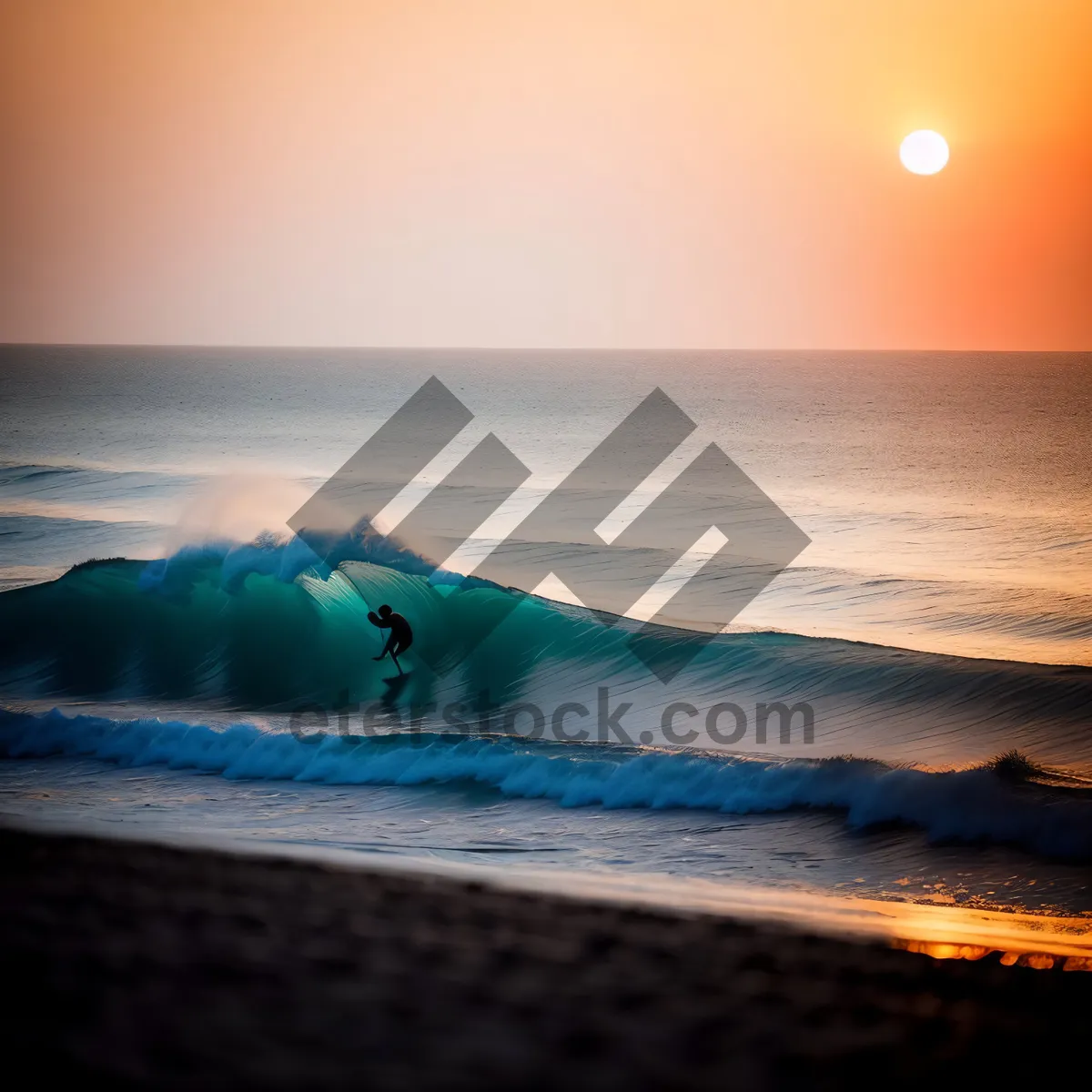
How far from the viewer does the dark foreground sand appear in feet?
10.5

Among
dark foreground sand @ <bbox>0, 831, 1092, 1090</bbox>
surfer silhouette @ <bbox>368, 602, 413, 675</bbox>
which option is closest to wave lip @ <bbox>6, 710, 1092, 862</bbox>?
surfer silhouette @ <bbox>368, 602, 413, 675</bbox>

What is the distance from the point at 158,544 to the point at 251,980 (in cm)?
1670

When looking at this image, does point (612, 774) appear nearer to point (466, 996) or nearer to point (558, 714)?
point (558, 714)

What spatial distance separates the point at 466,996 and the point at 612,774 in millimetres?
3111

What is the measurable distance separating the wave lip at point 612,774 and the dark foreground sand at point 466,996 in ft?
6.09

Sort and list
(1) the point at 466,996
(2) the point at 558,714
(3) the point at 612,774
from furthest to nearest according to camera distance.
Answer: (2) the point at 558,714 → (3) the point at 612,774 → (1) the point at 466,996

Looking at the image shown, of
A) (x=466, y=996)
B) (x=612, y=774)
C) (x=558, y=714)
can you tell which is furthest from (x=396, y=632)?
(x=466, y=996)

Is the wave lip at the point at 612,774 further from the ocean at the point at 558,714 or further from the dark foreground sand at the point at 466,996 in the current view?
the dark foreground sand at the point at 466,996

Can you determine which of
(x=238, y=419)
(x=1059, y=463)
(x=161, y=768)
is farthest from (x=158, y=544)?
(x=238, y=419)

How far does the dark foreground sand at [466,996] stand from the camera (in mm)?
3205

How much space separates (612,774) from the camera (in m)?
6.68

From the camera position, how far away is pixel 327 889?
4.79m

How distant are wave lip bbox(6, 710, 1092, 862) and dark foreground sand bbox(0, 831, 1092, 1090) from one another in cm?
186

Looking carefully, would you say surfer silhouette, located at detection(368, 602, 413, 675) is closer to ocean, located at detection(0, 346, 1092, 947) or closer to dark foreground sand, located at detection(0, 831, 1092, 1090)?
ocean, located at detection(0, 346, 1092, 947)
